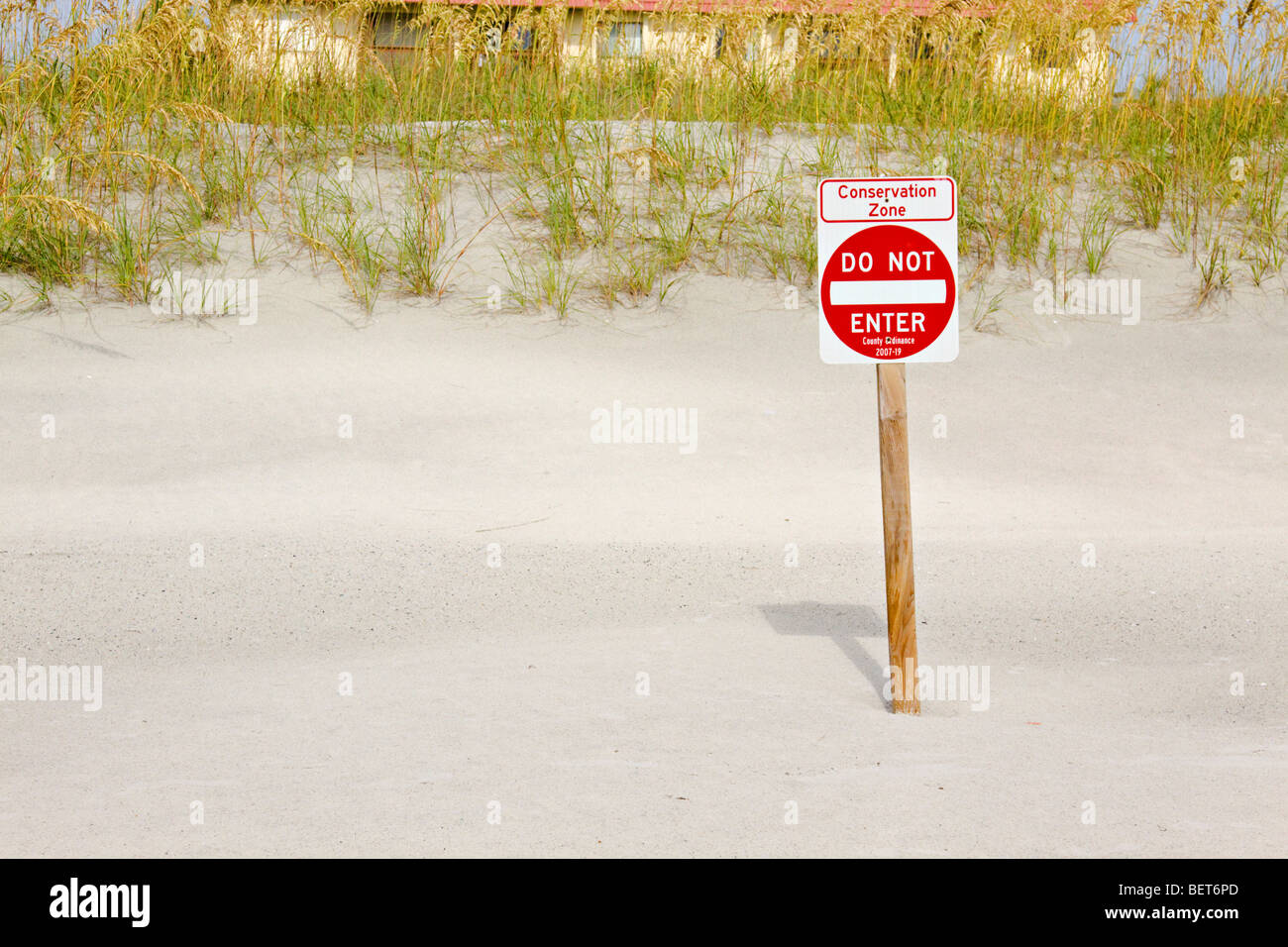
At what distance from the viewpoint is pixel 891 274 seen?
10.8ft

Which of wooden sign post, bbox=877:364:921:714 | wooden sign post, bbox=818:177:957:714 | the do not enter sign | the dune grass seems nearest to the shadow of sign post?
wooden sign post, bbox=877:364:921:714

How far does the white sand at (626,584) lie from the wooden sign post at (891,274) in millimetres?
691

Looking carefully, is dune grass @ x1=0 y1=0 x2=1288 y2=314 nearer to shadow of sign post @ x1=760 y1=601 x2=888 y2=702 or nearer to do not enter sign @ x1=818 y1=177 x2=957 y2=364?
shadow of sign post @ x1=760 y1=601 x2=888 y2=702

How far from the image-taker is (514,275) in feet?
22.5

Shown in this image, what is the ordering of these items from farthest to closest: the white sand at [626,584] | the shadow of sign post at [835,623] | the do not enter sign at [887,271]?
1. the shadow of sign post at [835,623]
2. the do not enter sign at [887,271]
3. the white sand at [626,584]

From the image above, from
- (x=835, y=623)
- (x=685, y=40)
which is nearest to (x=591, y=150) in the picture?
(x=685, y=40)

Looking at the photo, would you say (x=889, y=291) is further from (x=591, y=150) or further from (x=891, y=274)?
(x=591, y=150)

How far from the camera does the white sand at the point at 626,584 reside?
2627 mm

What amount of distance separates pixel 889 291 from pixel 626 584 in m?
1.66

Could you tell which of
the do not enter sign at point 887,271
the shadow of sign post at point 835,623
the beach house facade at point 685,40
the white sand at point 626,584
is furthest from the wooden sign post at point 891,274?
the beach house facade at point 685,40

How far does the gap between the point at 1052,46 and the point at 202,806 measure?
7653 millimetres

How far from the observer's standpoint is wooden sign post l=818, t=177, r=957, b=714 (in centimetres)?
327

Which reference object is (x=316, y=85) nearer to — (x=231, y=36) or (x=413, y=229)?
(x=231, y=36)

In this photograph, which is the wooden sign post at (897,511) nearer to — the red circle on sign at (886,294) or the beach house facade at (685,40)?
the red circle on sign at (886,294)
